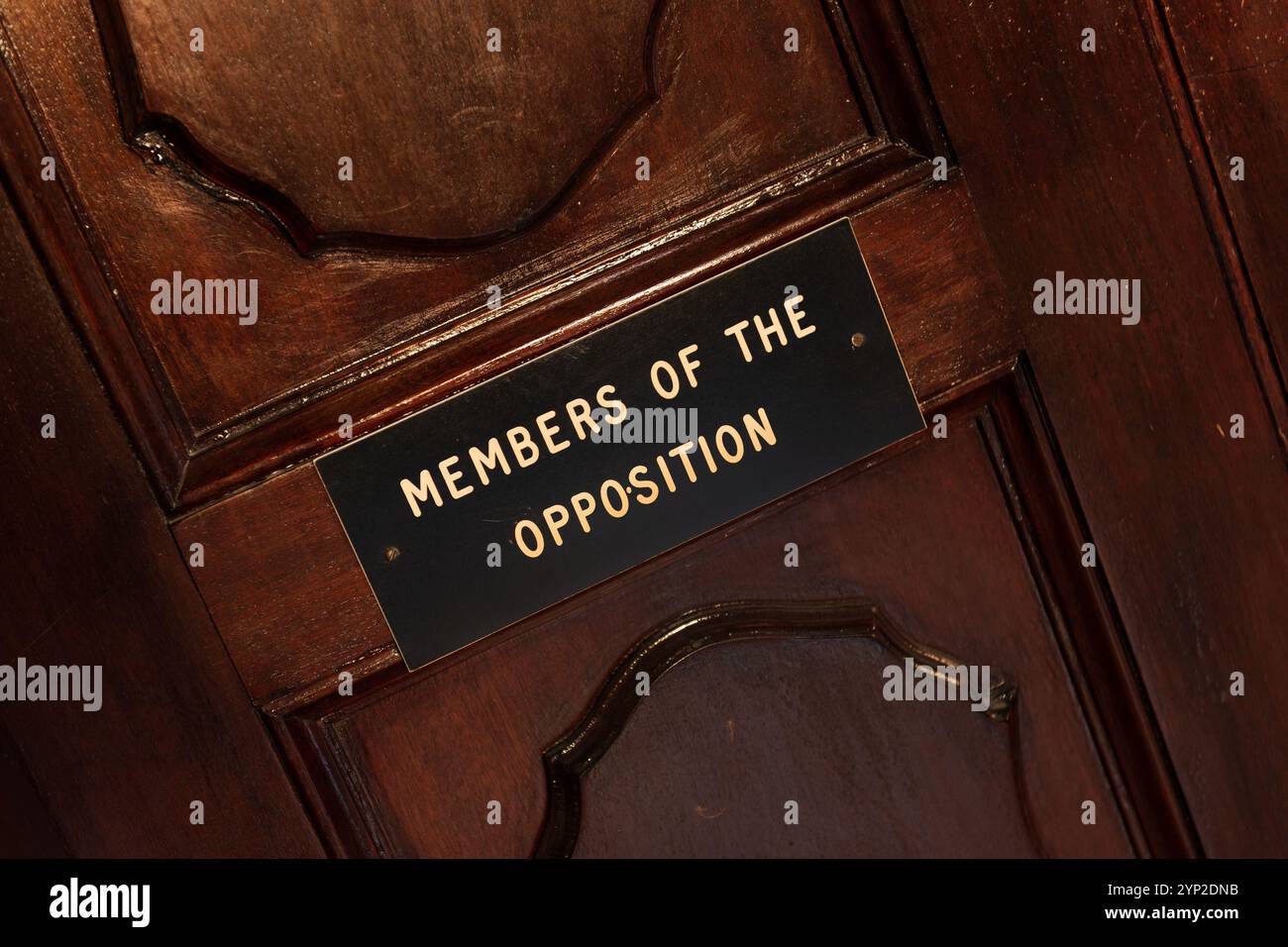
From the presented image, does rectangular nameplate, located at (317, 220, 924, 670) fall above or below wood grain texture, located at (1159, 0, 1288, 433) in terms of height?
below

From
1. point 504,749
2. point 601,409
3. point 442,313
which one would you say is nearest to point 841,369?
point 601,409

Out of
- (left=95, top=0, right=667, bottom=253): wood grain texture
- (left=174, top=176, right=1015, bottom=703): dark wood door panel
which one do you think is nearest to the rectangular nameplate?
(left=174, top=176, right=1015, bottom=703): dark wood door panel

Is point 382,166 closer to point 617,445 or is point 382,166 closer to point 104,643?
point 617,445

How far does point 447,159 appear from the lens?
32.8 inches

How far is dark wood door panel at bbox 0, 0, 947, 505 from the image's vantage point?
2.60ft

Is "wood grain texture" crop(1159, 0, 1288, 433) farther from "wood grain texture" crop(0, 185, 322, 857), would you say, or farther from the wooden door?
"wood grain texture" crop(0, 185, 322, 857)

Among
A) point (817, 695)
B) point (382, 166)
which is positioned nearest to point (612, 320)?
point (382, 166)

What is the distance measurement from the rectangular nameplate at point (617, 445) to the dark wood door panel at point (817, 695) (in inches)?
1.5

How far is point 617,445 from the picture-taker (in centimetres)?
86

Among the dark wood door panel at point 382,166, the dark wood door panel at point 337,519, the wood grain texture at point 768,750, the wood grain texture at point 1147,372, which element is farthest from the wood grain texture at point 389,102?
the wood grain texture at point 768,750

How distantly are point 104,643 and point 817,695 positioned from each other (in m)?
0.60

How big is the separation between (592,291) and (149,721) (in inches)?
19.7

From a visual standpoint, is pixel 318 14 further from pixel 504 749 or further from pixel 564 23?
pixel 504 749

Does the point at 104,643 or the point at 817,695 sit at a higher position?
the point at 104,643
